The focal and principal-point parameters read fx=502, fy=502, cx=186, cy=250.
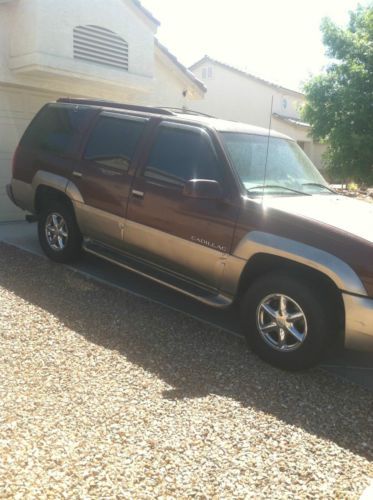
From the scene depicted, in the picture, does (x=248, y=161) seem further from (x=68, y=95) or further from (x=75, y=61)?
(x=68, y=95)

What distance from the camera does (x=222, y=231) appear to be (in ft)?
14.2

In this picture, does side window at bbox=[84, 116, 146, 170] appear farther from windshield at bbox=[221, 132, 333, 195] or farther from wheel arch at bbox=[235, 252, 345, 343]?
wheel arch at bbox=[235, 252, 345, 343]

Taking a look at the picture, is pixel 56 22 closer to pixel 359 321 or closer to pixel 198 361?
pixel 198 361

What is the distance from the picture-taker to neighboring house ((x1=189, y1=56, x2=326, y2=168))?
88.2 feet

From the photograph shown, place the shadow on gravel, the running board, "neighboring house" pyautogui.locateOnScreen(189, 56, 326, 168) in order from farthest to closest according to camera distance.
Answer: "neighboring house" pyautogui.locateOnScreen(189, 56, 326, 168), the running board, the shadow on gravel

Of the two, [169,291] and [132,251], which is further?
[169,291]

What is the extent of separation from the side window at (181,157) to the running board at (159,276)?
88 cm

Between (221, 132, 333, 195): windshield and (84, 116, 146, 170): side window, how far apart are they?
3.57ft

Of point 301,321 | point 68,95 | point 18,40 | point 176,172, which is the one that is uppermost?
point 18,40

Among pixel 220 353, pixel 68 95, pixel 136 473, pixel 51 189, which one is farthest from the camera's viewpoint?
pixel 68 95

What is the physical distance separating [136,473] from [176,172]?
2.89 m

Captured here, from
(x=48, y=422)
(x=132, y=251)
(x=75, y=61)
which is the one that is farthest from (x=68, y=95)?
(x=48, y=422)

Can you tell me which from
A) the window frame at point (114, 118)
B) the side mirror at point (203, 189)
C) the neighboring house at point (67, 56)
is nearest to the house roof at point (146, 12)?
the neighboring house at point (67, 56)

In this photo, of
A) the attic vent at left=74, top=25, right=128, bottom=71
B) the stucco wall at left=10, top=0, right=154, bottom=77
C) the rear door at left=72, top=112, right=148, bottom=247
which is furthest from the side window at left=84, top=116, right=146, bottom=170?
the attic vent at left=74, top=25, right=128, bottom=71
